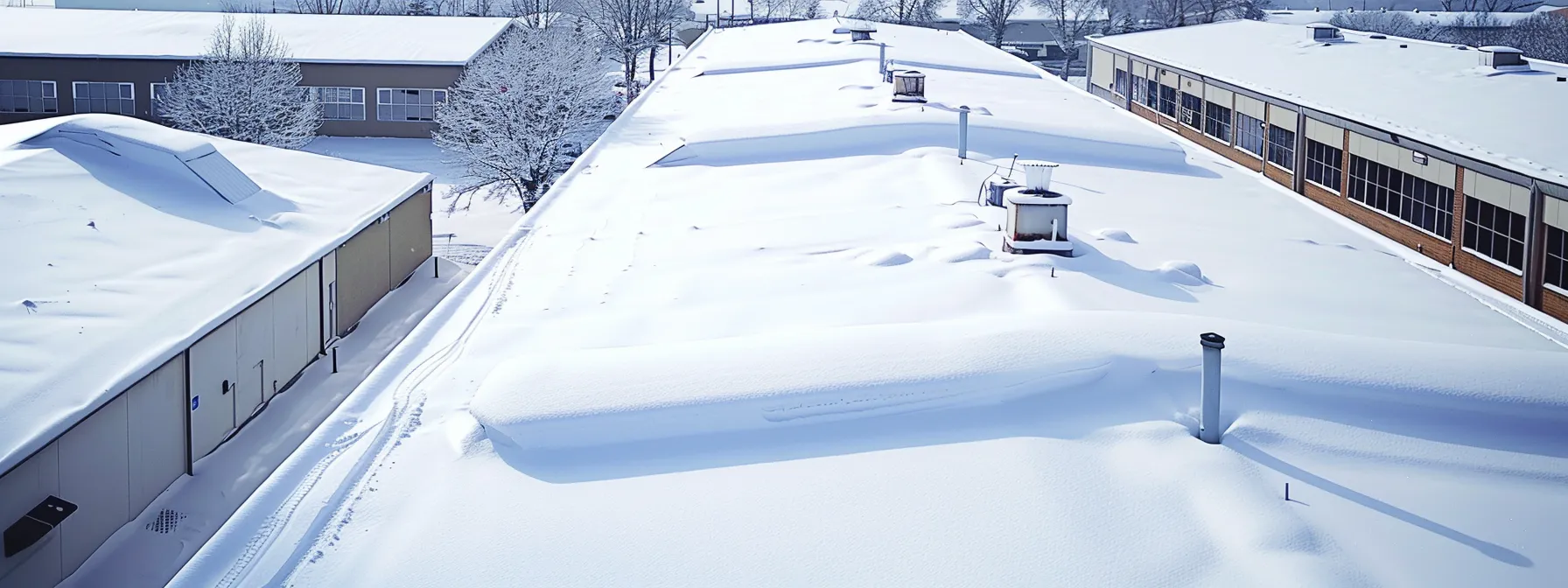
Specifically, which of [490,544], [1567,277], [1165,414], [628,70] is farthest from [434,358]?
[628,70]

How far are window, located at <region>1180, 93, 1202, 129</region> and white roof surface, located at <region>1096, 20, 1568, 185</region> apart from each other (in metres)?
0.82

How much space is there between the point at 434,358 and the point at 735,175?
22.3ft

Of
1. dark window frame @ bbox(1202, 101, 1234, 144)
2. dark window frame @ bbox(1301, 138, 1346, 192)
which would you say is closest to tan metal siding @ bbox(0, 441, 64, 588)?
dark window frame @ bbox(1301, 138, 1346, 192)

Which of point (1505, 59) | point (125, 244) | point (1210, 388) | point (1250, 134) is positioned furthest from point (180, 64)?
point (1210, 388)

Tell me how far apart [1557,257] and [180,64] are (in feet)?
113

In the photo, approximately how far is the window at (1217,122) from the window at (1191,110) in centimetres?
44

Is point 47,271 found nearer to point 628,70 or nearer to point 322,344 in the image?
point 322,344

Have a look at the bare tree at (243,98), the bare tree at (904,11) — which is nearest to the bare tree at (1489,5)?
the bare tree at (904,11)

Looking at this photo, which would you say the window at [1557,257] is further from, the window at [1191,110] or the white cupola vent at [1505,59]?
the window at [1191,110]

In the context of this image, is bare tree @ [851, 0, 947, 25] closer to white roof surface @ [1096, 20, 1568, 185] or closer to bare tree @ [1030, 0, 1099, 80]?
bare tree @ [1030, 0, 1099, 80]

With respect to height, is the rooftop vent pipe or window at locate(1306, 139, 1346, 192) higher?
the rooftop vent pipe

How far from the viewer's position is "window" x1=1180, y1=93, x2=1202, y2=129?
29.9 meters

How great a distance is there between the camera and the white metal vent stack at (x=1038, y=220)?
963 centimetres

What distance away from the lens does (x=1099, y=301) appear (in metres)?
8.53
